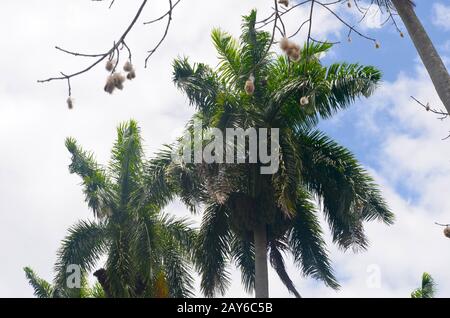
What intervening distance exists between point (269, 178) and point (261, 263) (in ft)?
5.75

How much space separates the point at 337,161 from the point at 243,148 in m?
2.38

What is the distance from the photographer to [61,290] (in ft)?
58.8

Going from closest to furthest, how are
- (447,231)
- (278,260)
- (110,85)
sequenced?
(110,85), (447,231), (278,260)

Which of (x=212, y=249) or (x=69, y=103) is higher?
(x=212, y=249)

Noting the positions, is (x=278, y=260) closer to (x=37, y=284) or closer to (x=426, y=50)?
(x=37, y=284)

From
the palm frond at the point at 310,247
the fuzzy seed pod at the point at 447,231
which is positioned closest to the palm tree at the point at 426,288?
the palm frond at the point at 310,247

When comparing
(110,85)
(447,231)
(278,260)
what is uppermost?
(278,260)

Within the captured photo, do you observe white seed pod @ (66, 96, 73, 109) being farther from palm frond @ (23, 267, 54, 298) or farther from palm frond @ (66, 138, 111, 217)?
palm frond @ (23, 267, 54, 298)

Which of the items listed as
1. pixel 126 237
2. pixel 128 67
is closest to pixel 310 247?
pixel 126 237

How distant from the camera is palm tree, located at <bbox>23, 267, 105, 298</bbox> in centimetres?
1781

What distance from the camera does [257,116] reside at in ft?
54.2

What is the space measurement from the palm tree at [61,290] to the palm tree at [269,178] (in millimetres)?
2646

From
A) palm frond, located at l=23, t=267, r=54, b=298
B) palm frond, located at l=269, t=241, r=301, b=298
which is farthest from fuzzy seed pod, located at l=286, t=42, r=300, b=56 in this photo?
palm frond, located at l=23, t=267, r=54, b=298
